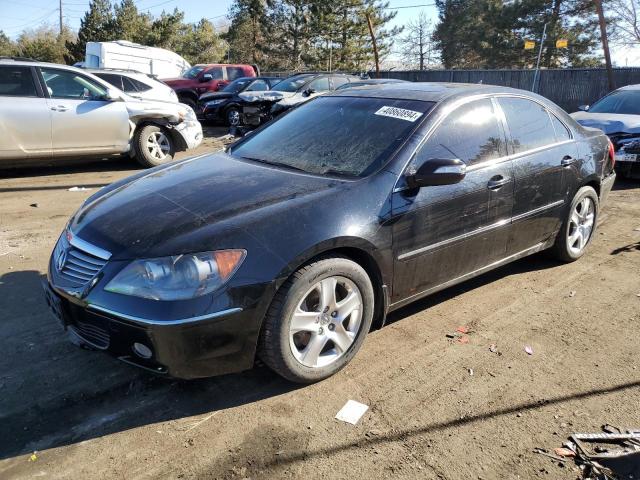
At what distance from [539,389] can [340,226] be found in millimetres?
1460

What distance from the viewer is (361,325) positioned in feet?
10.6

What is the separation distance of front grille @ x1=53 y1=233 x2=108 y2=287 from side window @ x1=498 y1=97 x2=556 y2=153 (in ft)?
10.1

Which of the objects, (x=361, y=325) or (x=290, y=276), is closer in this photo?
(x=290, y=276)

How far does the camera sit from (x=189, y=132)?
9703mm

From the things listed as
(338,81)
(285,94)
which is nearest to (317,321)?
(285,94)

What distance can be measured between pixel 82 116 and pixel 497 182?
6.71 m

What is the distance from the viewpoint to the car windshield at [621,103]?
9352 mm

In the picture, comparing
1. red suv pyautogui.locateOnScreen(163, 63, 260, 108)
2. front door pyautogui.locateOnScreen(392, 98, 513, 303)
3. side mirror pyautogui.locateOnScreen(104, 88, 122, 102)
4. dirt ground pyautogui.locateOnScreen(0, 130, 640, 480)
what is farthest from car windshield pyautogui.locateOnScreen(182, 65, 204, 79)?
front door pyautogui.locateOnScreen(392, 98, 513, 303)

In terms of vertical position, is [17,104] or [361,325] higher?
[17,104]

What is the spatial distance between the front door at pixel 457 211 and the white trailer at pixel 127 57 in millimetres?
19706

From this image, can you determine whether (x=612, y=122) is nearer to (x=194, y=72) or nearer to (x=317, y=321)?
(x=317, y=321)

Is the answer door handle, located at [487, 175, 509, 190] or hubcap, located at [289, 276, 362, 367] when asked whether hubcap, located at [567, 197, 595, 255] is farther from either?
hubcap, located at [289, 276, 362, 367]

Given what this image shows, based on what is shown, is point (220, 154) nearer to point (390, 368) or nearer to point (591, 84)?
point (390, 368)

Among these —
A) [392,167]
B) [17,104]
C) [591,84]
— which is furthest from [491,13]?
[392,167]
